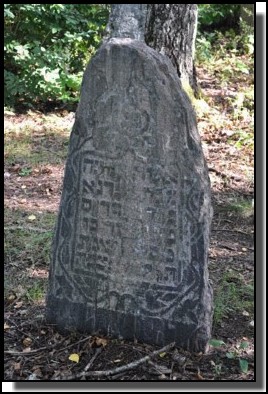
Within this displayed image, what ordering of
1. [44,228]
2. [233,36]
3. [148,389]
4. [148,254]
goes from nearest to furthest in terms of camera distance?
[148,389], [148,254], [44,228], [233,36]

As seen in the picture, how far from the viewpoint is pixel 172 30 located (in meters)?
6.45

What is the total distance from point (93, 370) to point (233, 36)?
8.75 m

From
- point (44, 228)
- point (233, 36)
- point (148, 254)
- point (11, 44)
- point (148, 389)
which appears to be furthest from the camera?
point (233, 36)

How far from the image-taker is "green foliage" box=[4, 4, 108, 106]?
26.3 ft

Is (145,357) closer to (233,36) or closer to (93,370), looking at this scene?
(93,370)

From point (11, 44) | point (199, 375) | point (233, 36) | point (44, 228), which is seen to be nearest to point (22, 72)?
point (11, 44)

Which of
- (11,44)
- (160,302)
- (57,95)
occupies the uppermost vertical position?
(11,44)

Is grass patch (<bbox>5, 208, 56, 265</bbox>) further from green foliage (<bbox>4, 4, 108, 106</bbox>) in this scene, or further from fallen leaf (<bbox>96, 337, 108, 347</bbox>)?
green foliage (<bbox>4, 4, 108, 106</bbox>)

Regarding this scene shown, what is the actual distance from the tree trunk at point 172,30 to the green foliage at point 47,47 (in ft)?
5.98

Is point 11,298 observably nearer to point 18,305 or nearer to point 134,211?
point 18,305

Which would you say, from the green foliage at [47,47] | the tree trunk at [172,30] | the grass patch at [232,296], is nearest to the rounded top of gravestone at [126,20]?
the tree trunk at [172,30]

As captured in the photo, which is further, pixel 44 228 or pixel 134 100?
pixel 44 228

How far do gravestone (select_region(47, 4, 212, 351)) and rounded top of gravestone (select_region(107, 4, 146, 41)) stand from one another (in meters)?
3.83

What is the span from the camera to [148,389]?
10.4 ft
